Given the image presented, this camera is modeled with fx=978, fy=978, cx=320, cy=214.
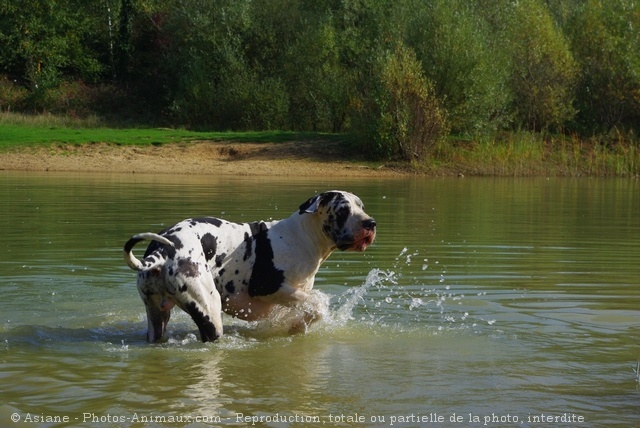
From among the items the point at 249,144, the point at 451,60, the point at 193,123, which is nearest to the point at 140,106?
the point at 193,123

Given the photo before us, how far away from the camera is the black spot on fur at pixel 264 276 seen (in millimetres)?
8906

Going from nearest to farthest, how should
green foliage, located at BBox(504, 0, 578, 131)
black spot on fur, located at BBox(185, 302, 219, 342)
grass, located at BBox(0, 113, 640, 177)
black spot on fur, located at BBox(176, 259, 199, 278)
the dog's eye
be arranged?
black spot on fur, located at BBox(176, 259, 199, 278), black spot on fur, located at BBox(185, 302, 219, 342), the dog's eye, grass, located at BBox(0, 113, 640, 177), green foliage, located at BBox(504, 0, 578, 131)

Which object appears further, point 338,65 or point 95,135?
point 338,65

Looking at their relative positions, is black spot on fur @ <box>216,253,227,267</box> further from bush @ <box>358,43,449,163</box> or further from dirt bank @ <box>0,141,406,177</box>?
bush @ <box>358,43,449,163</box>

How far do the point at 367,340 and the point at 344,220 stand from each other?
1127mm

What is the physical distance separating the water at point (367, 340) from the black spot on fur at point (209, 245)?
2.54 ft

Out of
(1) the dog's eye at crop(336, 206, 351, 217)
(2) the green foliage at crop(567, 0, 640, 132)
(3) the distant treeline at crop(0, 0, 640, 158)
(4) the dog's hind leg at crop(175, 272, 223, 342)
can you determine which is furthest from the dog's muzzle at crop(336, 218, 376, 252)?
(2) the green foliage at crop(567, 0, 640, 132)

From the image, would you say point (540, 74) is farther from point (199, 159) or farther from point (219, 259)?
point (219, 259)

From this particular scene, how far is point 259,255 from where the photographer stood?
8961 millimetres

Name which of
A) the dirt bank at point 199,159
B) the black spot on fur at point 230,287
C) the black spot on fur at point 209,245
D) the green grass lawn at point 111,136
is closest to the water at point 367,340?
the black spot on fur at point 230,287

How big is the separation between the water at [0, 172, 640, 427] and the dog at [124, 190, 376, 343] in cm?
28

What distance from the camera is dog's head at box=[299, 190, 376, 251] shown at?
8930 mm

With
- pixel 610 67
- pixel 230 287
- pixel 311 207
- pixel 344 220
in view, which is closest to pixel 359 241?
pixel 344 220

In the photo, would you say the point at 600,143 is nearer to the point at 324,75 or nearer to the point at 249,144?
the point at 324,75
